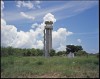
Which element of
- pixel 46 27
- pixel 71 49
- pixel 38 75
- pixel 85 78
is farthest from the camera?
pixel 71 49

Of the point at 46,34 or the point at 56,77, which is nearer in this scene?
the point at 56,77

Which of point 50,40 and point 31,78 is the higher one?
point 50,40

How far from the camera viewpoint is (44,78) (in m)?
11.1

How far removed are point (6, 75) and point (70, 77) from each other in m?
3.02

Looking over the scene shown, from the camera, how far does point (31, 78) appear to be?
1102cm

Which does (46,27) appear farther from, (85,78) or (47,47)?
(85,78)

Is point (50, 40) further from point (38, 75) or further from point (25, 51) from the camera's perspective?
point (38, 75)

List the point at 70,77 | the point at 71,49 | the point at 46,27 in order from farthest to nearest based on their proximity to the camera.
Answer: the point at 71,49
the point at 46,27
the point at 70,77

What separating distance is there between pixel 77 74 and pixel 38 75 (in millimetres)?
1855

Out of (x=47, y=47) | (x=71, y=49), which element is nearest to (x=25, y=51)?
(x=71, y=49)

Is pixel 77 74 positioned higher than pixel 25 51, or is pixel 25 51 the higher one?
pixel 25 51

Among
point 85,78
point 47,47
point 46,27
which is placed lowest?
point 85,78

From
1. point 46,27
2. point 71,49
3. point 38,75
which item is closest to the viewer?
point 38,75

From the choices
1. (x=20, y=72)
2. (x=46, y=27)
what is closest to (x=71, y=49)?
(x=46, y=27)
